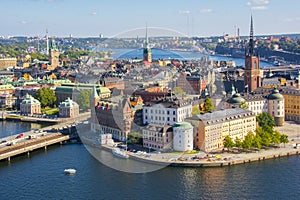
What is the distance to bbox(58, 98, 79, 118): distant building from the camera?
101 ft

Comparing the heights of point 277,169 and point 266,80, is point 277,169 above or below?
below

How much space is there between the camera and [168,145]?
68.9 feet

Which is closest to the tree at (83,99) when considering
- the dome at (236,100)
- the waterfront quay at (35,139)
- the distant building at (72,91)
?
the distant building at (72,91)

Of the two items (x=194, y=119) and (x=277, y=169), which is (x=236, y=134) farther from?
(x=277, y=169)

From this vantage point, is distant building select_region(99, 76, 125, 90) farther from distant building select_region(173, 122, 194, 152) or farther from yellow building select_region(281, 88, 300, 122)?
distant building select_region(173, 122, 194, 152)

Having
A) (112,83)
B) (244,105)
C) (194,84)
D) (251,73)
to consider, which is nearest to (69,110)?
(112,83)

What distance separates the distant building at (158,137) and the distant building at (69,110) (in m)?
10.1

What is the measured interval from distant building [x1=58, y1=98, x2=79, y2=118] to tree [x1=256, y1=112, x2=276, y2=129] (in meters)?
11.5

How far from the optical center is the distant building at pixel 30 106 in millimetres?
33219

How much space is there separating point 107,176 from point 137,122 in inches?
242

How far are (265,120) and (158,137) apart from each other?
6287mm

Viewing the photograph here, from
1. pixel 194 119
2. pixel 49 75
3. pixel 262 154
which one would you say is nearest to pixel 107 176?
pixel 194 119

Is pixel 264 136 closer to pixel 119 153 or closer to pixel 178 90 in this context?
pixel 119 153

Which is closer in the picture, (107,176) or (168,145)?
(107,176)
